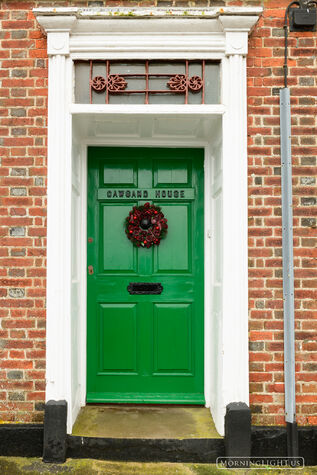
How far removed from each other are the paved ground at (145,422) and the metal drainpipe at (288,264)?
647 mm

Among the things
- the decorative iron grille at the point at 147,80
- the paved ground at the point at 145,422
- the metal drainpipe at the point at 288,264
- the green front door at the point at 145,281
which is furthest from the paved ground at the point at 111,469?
the decorative iron grille at the point at 147,80

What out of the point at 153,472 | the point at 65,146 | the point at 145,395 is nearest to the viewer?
the point at 153,472

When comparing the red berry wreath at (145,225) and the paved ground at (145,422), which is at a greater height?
the red berry wreath at (145,225)

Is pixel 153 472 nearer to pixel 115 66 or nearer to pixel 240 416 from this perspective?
pixel 240 416

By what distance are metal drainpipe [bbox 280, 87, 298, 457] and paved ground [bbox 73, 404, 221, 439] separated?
25.5 inches

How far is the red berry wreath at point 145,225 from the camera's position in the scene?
3871mm

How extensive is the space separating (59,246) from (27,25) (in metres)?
1.88

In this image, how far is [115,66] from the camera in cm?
341

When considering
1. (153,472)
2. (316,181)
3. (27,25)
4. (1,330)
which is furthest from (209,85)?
(153,472)

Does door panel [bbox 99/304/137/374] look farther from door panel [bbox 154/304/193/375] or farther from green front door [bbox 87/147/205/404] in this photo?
door panel [bbox 154/304/193/375]

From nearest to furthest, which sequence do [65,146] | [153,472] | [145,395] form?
[153,472] → [65,146] → [145,395]

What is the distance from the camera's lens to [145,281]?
155 inches

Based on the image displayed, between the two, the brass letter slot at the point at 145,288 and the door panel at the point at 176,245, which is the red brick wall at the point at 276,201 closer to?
the door panel at the point at 176,245

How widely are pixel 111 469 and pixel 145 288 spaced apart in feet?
5.09
